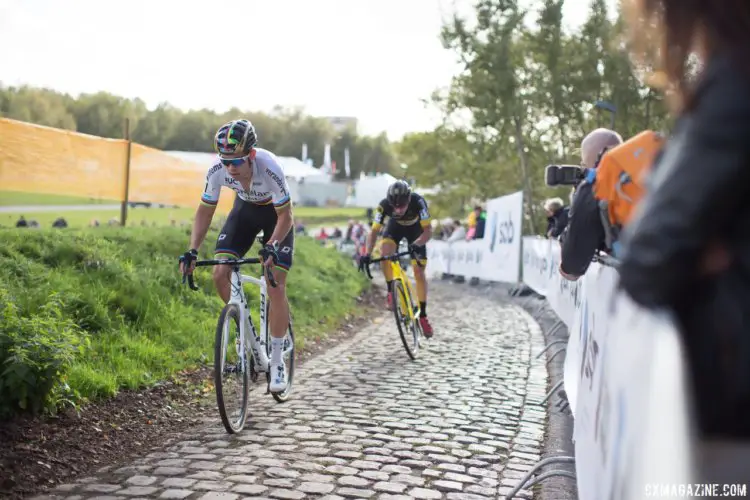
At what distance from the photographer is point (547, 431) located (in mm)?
6086

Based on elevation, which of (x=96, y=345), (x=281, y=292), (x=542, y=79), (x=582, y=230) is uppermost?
(x=542, y=79)

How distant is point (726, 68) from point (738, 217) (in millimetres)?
261

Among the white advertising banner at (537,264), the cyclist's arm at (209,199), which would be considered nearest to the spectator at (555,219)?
the white advertising banner at (537,264)

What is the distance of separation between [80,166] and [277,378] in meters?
7.10

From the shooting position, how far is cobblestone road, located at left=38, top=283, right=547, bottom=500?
4.57 metres

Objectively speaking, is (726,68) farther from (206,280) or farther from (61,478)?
(206,280)

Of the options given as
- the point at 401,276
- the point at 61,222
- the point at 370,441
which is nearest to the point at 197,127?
the point at 61,222

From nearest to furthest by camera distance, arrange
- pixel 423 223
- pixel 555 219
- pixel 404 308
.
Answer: pixel 404 308, pixel 423 223, pixel 555 219

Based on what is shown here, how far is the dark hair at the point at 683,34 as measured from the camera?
1.37m

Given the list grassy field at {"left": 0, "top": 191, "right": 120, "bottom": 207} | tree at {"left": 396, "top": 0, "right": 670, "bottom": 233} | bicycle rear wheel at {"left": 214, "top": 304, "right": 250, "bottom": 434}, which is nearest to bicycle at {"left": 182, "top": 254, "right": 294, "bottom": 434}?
bicycle rear wheel at {"left": 214, "top": 304, "right": 250, "bottom": 434}

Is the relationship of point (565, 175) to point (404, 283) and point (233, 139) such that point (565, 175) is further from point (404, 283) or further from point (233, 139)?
point (404, 283)

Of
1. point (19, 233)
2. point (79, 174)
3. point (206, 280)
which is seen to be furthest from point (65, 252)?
point (79, 174)

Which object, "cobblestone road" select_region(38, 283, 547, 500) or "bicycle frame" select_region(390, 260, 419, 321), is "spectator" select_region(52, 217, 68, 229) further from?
"cobblestone road" select_region(38, 283, 547, 500)

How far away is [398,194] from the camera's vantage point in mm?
9578
